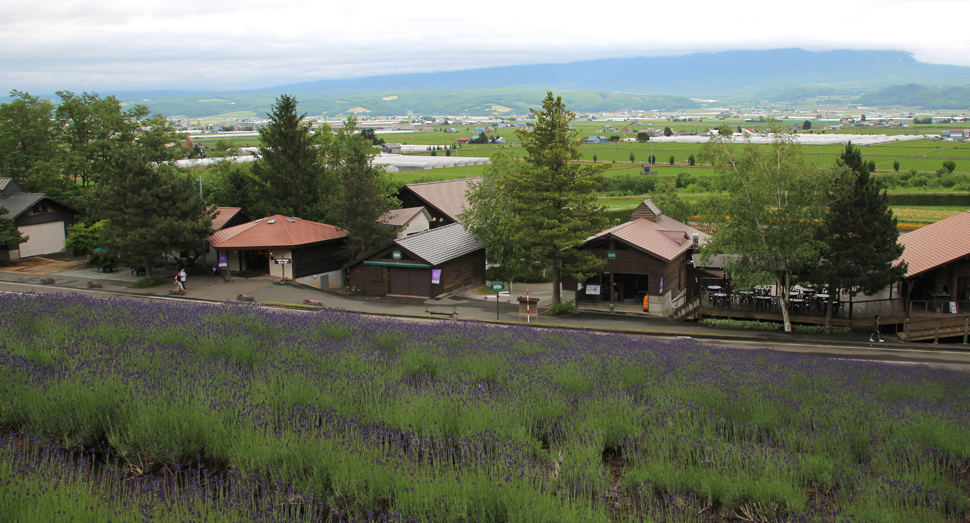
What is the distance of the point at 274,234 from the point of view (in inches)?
1471

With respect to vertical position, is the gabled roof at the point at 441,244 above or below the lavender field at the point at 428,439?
below

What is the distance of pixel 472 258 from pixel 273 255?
11710mm

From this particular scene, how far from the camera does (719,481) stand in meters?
5.32

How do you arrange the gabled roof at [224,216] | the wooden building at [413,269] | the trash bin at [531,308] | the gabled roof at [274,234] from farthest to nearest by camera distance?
the gabled roof at [224,216] → the gabled roof at [274,234] → the wooden building at [413,269] → the trash bin at [531,308]

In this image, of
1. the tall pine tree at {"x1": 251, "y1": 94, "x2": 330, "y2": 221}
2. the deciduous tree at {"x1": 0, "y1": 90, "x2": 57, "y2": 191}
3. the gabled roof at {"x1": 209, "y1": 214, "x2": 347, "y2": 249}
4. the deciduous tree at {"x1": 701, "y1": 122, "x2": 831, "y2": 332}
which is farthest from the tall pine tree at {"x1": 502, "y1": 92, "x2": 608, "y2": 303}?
the deciduous tree at {"x1": 0, "y1": 90, "x2": 57, "y2": 191}

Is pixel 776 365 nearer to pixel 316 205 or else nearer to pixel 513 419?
pixel 513 419

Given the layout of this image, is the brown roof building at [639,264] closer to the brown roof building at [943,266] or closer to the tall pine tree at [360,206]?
the brown roof building at [943,266]

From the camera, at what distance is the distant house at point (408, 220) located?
4043 centimetres

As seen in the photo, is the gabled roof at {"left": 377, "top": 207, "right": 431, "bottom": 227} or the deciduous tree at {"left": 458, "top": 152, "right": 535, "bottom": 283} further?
the gabled roof at {"left": 377, "top": 207, "right": 431, "bottom": 227}

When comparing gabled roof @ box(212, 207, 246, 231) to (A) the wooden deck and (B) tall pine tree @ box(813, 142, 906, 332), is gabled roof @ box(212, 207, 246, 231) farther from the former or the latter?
(A) the wooden deck

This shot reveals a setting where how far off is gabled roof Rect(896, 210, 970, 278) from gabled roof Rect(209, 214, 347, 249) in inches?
1184

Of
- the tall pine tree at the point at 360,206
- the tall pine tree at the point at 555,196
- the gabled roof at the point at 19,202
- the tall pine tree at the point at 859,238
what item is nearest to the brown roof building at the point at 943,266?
the tall pine tree at the point at 859,238

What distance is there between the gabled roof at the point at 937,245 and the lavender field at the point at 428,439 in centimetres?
1883

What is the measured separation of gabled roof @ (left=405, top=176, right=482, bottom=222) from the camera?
4705cm
